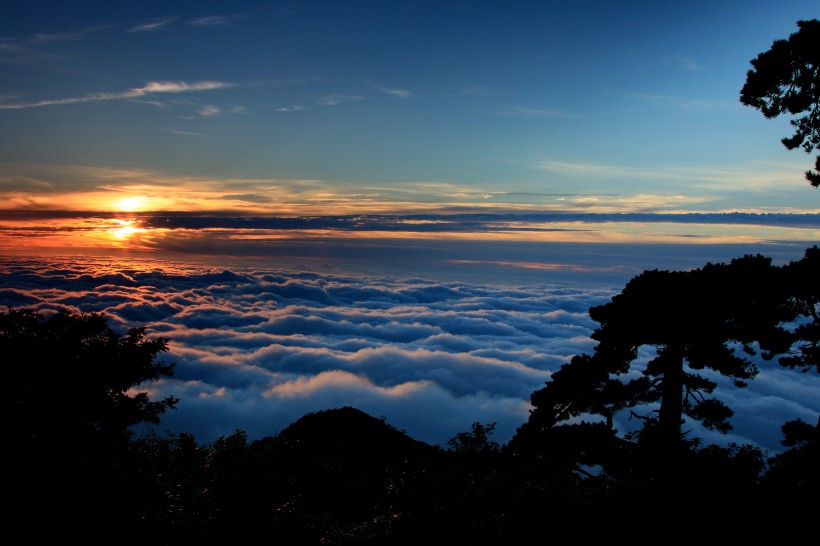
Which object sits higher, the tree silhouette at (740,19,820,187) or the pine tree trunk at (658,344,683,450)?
the tree silhouette at (740,19,820,187)

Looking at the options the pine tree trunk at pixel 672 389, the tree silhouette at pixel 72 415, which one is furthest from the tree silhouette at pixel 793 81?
the tree silhouette at pixel 72 415

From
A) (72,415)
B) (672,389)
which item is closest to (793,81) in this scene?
(672,389)

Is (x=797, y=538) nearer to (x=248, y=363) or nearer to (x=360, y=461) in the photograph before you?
(x=360, y=461)

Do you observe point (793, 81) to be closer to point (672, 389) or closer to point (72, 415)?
point (672, 389)

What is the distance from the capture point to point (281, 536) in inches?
632

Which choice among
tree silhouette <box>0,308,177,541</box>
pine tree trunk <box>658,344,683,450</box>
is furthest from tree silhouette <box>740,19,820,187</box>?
tree silhouette <box>0,308,177,541</box>

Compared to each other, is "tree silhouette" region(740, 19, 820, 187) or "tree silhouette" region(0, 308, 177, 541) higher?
"tree silhouette" region(740, 19, 820, 187)

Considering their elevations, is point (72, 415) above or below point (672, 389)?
below

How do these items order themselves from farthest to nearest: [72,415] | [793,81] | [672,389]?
1. [672,389]
2. [72,415]
3. [793,81]

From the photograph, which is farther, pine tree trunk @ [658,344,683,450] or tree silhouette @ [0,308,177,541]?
pine tree trunk @ [658,344,683,450]

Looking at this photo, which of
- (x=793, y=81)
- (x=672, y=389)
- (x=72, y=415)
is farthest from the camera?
(x=672, y=389)

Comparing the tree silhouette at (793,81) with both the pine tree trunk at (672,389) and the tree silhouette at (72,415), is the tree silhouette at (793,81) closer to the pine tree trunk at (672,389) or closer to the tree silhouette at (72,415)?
the pine tree trunk at (672,389)

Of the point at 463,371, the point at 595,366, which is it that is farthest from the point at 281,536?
the point at 463,371

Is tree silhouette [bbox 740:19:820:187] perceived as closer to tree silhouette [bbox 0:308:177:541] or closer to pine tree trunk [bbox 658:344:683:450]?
pine tree trunk [bbox 658:344:683:450]
